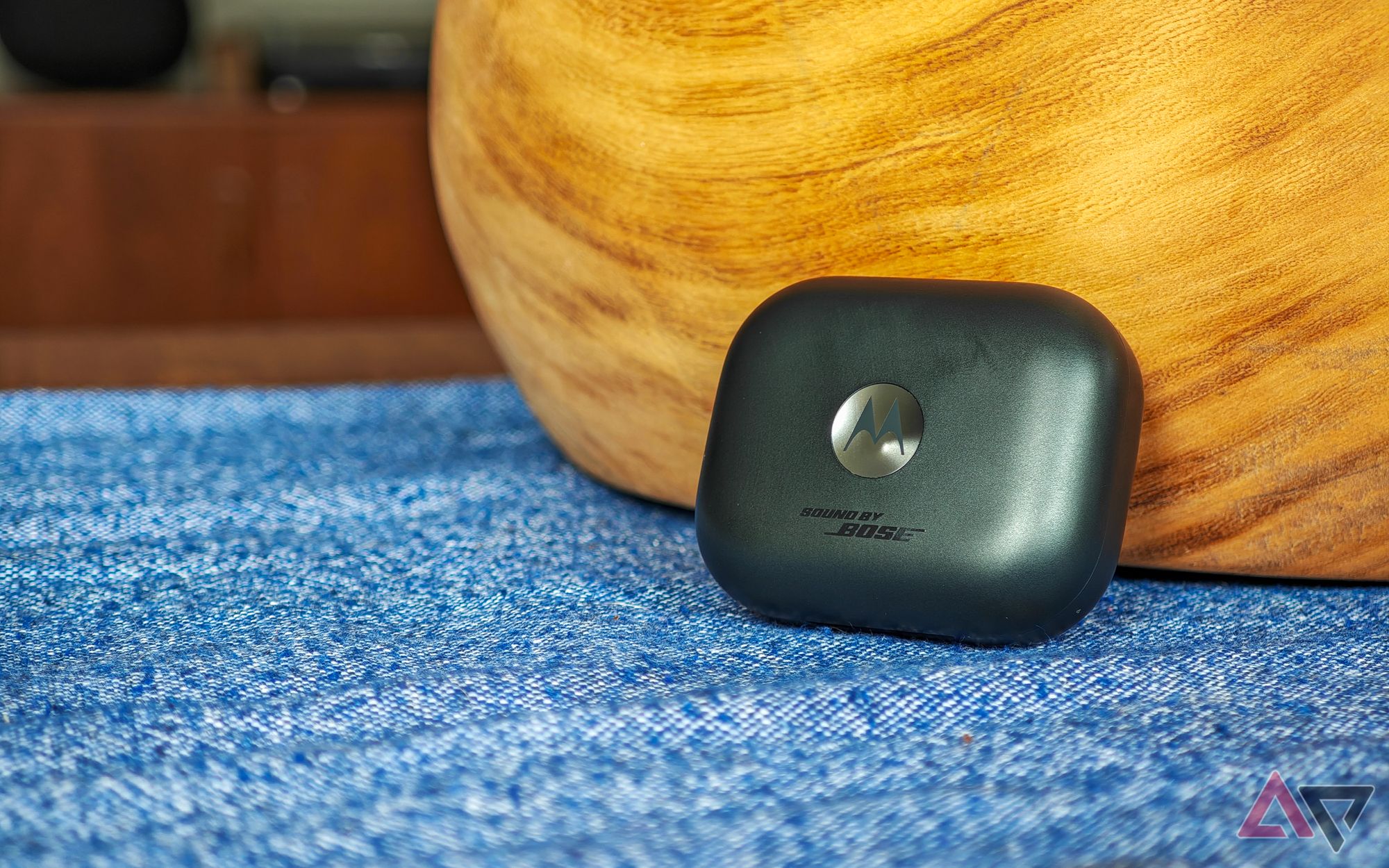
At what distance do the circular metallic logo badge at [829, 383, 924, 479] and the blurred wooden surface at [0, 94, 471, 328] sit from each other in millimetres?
1634

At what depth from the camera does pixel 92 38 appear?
2.05m

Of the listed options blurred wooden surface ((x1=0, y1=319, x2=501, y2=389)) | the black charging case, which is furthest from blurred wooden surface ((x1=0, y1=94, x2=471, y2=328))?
the black charging case

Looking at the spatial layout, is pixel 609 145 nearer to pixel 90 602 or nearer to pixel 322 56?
pixel 90 602

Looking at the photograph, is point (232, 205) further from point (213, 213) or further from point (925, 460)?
point (925, 460)

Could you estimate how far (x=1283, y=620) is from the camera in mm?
424

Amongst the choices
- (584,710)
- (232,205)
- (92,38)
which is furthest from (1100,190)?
(92,38)

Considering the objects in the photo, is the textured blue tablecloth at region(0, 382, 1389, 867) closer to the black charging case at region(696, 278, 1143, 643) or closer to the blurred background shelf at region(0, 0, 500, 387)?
the black charging case at region(696, 278, 1143, 643)

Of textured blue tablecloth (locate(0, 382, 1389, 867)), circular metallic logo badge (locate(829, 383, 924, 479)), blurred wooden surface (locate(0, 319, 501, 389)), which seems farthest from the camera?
blurred wooden surface (locate(0, 319, 501, 389))

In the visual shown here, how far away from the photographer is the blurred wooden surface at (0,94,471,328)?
1.88m

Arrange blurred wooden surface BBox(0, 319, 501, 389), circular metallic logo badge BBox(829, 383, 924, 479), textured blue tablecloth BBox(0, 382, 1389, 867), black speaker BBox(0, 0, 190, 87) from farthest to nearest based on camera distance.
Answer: black speaker BBox(0, 0, 190, 87)
blurred wooden surface BBox(0, 319, 501, 389)
circular metallic logo badge BBox(829, 383, 924, 479)
textured blue tablecloth BBox(0, 382, 1389, 867)

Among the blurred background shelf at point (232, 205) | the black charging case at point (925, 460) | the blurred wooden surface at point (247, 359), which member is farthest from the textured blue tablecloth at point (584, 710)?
the blurred background shelf at point (232, 205)

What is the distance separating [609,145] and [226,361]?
609mm

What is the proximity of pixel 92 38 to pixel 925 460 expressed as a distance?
2018 millimetres

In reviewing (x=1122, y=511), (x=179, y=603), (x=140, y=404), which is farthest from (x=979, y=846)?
(x=140, y=404)
